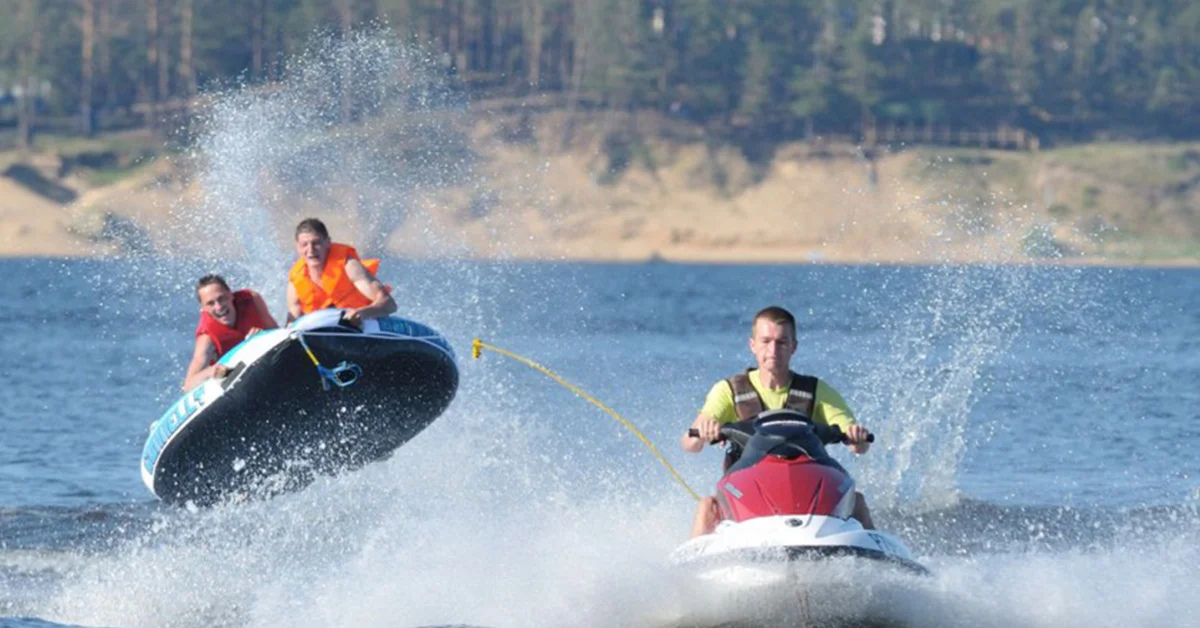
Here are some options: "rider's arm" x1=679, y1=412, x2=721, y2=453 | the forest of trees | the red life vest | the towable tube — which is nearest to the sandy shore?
the forest of trees

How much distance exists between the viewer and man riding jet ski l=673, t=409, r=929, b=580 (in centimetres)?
869

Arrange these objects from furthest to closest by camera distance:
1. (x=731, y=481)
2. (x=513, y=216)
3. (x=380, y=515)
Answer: (x=513, y=216) < (x=380, y=515) < (x=731, y=481)

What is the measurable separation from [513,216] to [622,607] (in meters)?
71.3

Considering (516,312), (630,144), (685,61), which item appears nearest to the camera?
(516,312)

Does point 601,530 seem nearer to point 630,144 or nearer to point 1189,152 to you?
point 630,144

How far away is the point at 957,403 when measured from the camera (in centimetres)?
2125

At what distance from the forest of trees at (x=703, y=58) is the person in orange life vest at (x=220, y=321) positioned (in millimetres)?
73491

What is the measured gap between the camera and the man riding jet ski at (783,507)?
8.69 m

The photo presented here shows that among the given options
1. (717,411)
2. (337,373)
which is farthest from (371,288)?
(717,411)

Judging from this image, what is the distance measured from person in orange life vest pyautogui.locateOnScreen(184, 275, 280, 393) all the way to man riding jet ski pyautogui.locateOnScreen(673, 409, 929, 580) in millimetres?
4090

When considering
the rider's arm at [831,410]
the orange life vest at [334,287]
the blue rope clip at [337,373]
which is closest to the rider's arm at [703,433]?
the rider's arm at [831,410]

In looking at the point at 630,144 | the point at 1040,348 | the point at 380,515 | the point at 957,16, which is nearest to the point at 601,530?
the point at 380,515

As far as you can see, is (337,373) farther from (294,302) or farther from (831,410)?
(831,410)

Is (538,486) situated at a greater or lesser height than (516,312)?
greater
